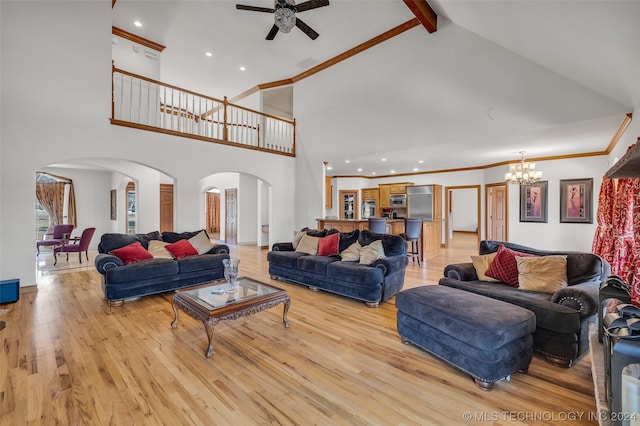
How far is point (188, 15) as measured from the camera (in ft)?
18.3

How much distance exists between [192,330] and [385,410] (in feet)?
7.06

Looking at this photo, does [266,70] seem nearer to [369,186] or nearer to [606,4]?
[369,186]

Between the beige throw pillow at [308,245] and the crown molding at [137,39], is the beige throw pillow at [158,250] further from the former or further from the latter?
the crown molding at [137,39]

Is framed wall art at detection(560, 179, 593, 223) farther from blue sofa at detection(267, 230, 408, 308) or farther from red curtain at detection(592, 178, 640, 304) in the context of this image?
blue sofa at detection(267, 230, 408, 308)

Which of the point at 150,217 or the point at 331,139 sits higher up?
the point at 331,139

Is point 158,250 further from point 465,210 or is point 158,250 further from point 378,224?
point 465,210

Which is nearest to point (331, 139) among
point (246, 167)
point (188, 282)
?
point (246, 167)

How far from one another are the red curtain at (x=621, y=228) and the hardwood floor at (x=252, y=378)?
1.82 m

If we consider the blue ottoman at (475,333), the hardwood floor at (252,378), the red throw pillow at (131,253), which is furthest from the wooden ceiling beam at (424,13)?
the red throw pillow at (131,253)

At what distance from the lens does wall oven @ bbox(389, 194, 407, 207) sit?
10375 millimetres

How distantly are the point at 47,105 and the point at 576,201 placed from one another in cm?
1061

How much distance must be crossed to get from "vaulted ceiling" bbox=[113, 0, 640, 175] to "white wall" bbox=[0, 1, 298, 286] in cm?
114

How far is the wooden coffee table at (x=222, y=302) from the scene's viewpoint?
2.56 metres

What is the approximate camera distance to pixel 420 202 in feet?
31.2
